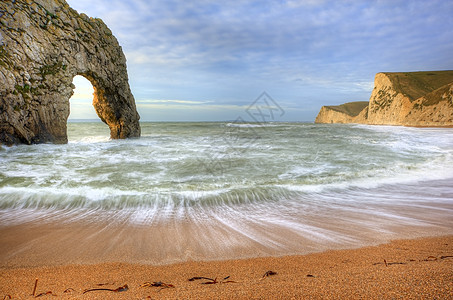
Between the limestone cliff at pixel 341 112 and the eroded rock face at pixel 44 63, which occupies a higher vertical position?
the limestone cliff at pixel 341 112

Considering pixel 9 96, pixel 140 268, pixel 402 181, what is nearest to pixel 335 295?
pixel 140 268

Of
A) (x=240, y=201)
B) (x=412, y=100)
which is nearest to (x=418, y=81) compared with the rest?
(x=412, y=100)

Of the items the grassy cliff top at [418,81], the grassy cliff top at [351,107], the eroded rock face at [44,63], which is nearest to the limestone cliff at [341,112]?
the grassy cliff top at [351,107]

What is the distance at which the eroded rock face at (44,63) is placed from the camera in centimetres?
967

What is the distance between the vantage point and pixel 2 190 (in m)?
4.44

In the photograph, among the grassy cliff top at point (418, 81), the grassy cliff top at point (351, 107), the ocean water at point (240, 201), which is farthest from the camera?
the grassy cliff top at point (351, 107)

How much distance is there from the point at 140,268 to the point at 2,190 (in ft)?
14.5

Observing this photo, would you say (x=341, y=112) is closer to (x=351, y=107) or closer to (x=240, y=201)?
(x=351, y=107)

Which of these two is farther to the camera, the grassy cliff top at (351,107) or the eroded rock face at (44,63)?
the grassy cliff top at (351,107)

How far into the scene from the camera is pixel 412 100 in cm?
4312

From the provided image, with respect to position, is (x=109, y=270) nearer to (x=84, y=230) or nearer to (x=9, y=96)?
(x=84, y=230)

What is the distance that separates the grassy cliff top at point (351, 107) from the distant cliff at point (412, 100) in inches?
704

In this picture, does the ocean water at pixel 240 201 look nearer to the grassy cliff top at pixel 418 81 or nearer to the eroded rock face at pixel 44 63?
Answer: the eroded rock face at pixel 44 63

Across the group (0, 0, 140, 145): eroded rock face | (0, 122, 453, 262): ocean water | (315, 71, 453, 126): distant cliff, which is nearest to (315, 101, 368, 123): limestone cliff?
(315, 71, 453, 126): distant cliff
